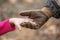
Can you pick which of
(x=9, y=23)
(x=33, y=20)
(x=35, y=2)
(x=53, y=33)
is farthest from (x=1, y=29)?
(x=35, y=2)

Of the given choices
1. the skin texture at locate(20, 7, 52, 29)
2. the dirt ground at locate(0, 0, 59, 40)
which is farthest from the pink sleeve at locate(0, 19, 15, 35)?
the dirt ground at locate(0, 0, 59, 40)

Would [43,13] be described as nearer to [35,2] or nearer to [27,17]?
[27,17]

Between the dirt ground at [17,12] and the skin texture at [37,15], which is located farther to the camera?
the dirt ground at [17,12]

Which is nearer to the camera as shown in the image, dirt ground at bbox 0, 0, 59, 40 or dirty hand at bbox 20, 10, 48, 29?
dirty hand at bbox 20, 10, 48, 29

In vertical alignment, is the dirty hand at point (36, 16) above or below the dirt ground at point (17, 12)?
below

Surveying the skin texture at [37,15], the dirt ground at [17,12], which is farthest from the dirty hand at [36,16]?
the dirt ground at [17,12]

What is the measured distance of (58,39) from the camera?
167cm

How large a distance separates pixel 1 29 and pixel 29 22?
141mm

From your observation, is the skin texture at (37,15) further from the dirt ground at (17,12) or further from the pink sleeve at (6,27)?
the dirt ground at (17,12)

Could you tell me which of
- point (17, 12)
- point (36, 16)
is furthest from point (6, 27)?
point (17, 12)

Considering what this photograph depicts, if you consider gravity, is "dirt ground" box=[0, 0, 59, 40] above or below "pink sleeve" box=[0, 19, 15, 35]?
above

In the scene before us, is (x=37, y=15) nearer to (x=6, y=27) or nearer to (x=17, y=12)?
(x=6, y=27)

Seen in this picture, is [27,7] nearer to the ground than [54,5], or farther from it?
farther from it

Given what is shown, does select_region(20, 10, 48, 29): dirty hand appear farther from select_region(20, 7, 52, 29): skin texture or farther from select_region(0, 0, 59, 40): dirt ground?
select_region(0, 0, 59, 40): dirt ground
